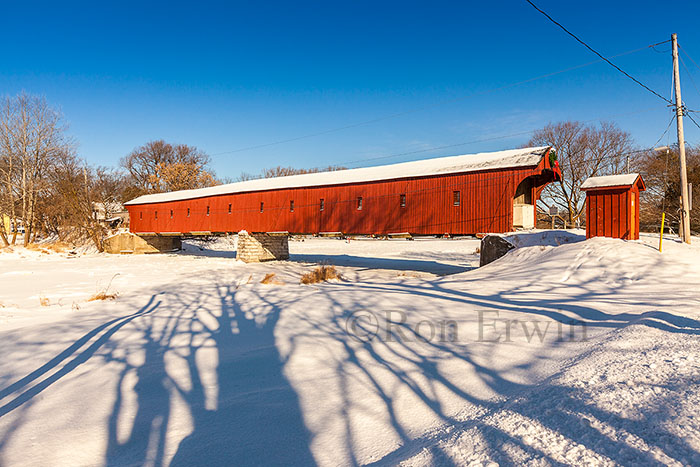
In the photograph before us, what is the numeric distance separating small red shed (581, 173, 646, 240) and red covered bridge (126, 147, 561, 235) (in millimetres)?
2741

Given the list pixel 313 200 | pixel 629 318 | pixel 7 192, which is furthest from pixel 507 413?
pixel 7 192

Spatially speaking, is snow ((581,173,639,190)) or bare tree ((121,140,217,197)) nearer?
snow ((581,173,639,190))

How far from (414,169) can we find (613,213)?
8686mm

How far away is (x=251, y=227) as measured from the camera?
2441 centimetres

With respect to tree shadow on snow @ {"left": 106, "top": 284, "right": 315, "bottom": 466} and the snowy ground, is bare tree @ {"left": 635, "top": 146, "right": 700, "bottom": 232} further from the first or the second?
tree shadow on snow @ {"left": 106, "top": 284, "right": 315, "bottom": 466}

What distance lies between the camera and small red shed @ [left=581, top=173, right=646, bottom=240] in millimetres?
11938

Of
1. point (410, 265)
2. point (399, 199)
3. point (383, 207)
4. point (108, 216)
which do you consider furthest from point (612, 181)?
point (108, 216)

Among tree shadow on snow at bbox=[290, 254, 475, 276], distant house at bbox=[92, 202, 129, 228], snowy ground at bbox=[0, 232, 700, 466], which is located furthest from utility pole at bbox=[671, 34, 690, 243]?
distant house at bbox=[92, 202, 129, 228]

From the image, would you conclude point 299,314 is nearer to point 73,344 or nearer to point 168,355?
point 168,355

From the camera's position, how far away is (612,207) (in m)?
12.1

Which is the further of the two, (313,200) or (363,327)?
(313,200)

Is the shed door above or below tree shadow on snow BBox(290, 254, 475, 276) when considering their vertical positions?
above

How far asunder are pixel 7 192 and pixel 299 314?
3719 cm

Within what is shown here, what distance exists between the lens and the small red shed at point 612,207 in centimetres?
1194
